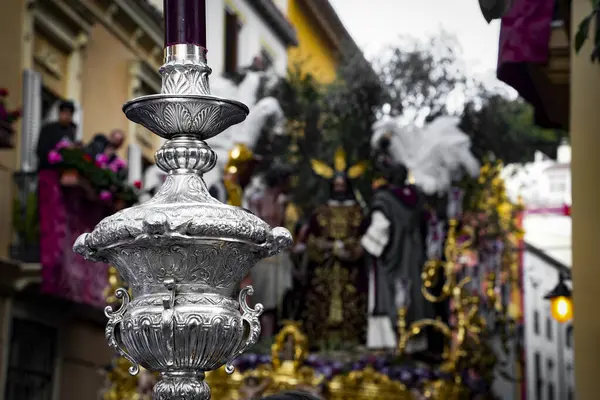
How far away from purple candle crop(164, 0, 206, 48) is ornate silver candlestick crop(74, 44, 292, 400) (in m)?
0.03

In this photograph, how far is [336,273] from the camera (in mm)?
15945

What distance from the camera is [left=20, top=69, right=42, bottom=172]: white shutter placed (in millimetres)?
16734

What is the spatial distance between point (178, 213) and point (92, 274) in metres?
13.1

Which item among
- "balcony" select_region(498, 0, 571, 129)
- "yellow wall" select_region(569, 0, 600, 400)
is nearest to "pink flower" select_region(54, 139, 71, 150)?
"balcony" select_region(498, 0, 571, 129)

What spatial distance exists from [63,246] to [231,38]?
665 centimetres

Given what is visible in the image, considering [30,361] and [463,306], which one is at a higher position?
[463,306]

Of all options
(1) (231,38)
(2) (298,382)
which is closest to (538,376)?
(1) (231,38)

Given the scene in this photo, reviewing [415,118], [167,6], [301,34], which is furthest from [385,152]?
[167,6]

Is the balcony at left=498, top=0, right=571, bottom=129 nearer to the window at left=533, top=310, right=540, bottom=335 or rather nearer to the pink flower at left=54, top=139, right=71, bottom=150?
the pink flower at left=54, top=139, right=71, bottom=150

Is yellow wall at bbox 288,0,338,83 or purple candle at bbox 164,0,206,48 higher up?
yellow wall at bbox 288,0,338,83

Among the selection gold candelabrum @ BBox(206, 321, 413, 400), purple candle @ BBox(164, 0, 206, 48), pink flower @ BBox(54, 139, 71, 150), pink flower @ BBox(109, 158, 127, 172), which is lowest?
gold candelabrum @ BBox(206, 321, 413, 400)

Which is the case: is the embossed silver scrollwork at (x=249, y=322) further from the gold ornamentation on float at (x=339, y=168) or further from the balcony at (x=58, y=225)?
the gold ornamentation on float at (x=339, y=168)

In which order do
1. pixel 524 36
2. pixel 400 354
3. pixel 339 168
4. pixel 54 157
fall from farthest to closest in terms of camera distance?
1. pixel 339 168
2. pixel 54 157
3. pixel 400 354
4. pixel 524 36

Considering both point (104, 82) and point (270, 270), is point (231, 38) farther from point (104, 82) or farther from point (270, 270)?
point (270, 270)
